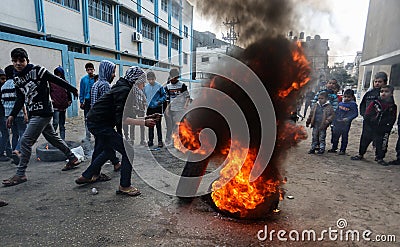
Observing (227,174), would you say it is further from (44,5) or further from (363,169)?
(44,5)

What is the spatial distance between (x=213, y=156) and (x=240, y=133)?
51cm

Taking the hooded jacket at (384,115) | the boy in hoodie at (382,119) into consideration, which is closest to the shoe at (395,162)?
the boy in hoodie at (382,119)

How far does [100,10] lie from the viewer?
1692 centimetres

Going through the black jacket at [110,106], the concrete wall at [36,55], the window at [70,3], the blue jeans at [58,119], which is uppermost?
the window at [70,3]

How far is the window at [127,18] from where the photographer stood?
19.6 metres

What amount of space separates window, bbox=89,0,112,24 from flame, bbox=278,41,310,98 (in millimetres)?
16962

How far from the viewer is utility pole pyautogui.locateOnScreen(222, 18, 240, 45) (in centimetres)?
270

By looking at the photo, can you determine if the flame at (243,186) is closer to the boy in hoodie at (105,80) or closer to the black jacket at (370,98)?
the boy in hoodie at (105,80)

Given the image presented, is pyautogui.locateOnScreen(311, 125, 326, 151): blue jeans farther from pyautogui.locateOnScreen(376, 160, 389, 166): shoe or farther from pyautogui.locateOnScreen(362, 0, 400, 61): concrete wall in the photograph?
pyautogui.locateOnScreen(362, 0, 400, 61): concrete wall

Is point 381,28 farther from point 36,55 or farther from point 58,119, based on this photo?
point 36,55

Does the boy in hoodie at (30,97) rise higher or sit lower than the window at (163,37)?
lower

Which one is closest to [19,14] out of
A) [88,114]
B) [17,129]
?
[17,129]

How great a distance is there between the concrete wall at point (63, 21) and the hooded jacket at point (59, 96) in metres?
9.98

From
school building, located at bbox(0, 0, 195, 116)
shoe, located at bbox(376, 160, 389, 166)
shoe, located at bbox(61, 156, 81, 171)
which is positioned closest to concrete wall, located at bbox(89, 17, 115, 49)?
school building, located at bbox(0, 0, 195, 116)
